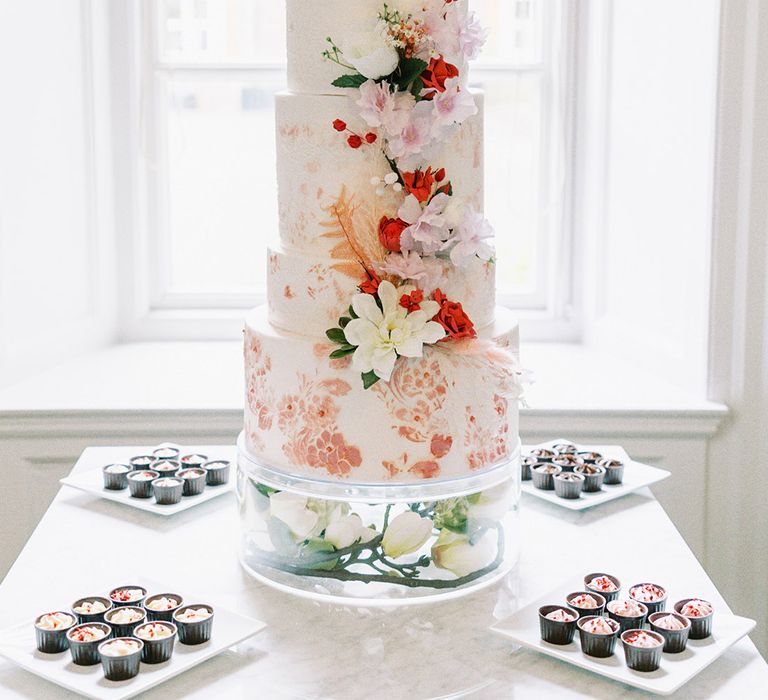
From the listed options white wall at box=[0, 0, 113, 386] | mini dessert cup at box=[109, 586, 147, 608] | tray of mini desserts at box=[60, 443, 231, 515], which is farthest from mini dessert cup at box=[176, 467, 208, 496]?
white wall at box=[0, 0, 113, 386]

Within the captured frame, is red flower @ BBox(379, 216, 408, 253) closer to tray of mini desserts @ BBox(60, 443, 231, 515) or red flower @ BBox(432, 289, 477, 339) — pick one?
red flower @ BBox(432, 289, 477, 339)

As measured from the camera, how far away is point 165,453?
1879 mm

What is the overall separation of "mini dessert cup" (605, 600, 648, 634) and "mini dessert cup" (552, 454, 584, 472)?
49 cm

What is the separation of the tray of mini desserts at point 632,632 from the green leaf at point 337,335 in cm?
38

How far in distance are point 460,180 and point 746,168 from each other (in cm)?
100

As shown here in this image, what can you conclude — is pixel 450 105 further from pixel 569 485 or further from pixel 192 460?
pixel 192 460

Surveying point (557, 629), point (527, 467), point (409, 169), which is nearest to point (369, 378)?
point (409, 169)

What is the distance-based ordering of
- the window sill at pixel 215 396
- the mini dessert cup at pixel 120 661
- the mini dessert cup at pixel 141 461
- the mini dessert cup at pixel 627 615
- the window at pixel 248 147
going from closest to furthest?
the mini dessert cup at pixel 120 661 → the mini dessert cup at pixel 627 615 → the mini dessert cup at pixel 141 461 → the window sill at pixel 215 396 → the window at pixel 248 147

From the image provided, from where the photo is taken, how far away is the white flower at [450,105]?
1341 millimetres

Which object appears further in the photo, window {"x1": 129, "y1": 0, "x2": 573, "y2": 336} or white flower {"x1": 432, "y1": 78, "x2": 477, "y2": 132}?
window {"x1": 129, "y1": 0, "x2": 573, "y2": 336}

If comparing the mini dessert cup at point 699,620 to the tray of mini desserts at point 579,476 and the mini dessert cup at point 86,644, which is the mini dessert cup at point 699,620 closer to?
the tray of mini desserts at point 579,476

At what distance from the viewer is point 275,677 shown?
123cm

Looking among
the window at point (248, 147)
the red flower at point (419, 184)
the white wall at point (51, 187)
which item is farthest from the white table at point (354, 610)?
the window at point (248, 147)

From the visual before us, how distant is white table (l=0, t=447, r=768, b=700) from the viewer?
47.4 inches
